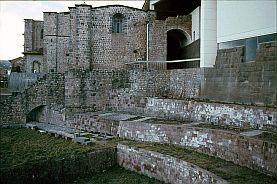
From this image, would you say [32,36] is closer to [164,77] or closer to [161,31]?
[161,31]

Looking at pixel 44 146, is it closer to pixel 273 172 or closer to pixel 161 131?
pixel 161 131

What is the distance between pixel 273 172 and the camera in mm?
7875

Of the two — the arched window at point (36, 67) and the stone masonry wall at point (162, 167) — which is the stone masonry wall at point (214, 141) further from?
the arched window at point (36, 67)

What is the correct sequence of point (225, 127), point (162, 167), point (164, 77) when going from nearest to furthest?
point (162, 167) → point (225, 127) → point (164, 77)

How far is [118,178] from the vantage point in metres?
10.6

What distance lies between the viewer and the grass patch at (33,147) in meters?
10.0

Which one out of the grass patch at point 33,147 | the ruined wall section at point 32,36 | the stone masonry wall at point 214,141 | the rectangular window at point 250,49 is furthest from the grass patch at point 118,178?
the ruined wall section at point 32,36

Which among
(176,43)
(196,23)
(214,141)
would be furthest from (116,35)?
(214,141)

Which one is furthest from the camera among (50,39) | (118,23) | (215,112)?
(50,39)

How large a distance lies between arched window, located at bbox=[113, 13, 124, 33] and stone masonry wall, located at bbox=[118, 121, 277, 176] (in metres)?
7.79

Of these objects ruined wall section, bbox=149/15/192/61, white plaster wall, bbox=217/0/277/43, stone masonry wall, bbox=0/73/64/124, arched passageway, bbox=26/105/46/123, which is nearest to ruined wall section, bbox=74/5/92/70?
stone masonry wall, bbox=0/73/64/124

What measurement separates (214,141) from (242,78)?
11.4ft

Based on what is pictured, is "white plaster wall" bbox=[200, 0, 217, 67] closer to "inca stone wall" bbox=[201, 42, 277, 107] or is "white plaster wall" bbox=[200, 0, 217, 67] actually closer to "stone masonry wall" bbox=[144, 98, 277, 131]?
"inca stone wall" bbox=[201, 42, 277, 107]

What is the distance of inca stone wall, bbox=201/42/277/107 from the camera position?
36.2 ft
